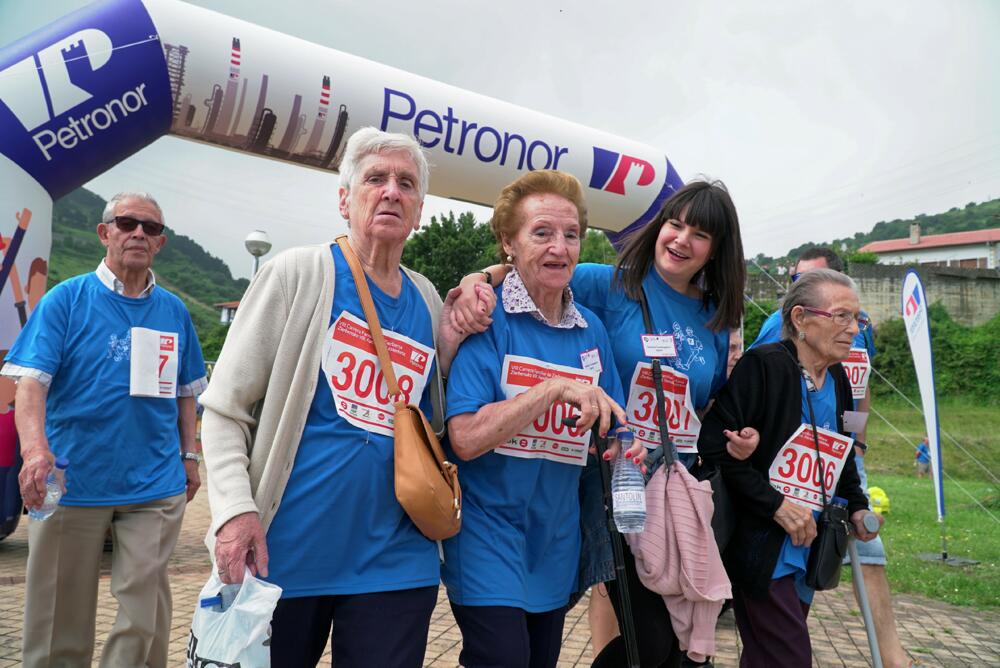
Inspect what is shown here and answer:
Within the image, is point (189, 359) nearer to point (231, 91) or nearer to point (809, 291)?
point (231, 91)

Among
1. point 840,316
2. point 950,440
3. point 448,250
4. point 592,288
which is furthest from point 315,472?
point 448,250

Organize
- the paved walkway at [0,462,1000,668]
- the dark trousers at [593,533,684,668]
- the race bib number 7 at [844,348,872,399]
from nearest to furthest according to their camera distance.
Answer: the dark trousers at [593,533,684,668], the race bib number 7 at [844,348,872,399], the paved walkway at [0,462,1000,668]

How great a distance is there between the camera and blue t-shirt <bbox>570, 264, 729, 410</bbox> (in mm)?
2742

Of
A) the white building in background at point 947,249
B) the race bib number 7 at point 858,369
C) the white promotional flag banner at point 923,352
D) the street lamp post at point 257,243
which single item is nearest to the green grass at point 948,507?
the white promotional flag banner at point 923,352

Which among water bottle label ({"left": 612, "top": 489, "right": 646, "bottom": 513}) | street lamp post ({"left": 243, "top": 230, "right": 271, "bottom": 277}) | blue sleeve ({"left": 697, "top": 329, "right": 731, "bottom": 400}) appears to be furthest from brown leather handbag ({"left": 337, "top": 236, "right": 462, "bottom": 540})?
street lamp post ({"left": 243, "top": 230, "right": 271, "bottom": 277})

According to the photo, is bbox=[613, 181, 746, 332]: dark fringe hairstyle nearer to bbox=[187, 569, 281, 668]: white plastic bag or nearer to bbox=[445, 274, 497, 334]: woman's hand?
bbox=[445, 274, 497, 334]: woman's hand

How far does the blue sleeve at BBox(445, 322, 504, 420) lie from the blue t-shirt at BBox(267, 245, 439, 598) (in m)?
0.23

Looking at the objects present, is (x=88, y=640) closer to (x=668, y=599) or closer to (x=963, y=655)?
(x=668, y=599)

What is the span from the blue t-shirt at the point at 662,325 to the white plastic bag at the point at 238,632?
1452 mm

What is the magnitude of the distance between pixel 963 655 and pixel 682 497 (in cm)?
373

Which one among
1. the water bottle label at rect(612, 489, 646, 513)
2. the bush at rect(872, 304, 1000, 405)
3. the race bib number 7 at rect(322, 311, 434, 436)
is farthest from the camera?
the bush at rect(872, 304, 1000, 405)

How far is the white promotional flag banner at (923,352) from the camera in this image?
702 centimetres

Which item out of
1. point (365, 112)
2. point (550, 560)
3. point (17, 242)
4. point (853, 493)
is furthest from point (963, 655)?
point (17, 242)

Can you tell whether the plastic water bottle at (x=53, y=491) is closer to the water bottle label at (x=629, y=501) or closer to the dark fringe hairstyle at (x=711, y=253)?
the water bottle label at (x=629, y=501)
